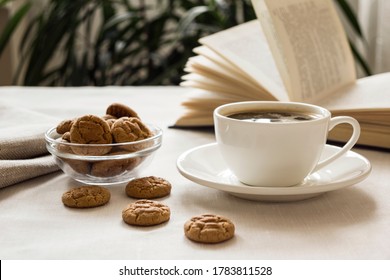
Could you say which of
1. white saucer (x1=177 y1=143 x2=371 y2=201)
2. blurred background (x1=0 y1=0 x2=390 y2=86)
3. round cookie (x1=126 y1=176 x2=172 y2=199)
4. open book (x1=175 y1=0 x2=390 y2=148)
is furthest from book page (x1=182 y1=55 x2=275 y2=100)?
blurred background (x1=0 y1=0 x2=390 y2=86)

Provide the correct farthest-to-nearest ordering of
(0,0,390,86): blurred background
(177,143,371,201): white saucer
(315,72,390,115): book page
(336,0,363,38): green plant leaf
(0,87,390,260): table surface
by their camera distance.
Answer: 1. (0,0,390,86): blurred background
2. (336,0,363,38): green plant leaf
3. (315,72,390,115): book page
4. (177,143,371,201): white saucer
5. (0,87,390,260): table surface

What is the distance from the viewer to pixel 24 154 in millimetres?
A: 872

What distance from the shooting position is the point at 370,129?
970 millimetres

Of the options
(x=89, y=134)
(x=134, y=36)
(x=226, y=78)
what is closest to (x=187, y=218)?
(x=89, y=134)

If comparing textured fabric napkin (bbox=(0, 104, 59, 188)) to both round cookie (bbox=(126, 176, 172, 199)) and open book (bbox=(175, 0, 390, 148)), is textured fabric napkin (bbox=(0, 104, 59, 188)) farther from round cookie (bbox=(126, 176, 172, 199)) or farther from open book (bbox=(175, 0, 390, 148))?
open book (bbox=(175, 0, 390, 148))

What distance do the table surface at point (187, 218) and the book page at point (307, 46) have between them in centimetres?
19

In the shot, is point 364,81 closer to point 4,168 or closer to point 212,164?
point 212,164

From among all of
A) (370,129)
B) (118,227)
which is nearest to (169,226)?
(118,227)

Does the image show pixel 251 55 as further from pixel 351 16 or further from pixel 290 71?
pixel 351 16

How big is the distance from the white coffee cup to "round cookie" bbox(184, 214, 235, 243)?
0.37ft

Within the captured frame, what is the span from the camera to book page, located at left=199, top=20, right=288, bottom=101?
103 cm

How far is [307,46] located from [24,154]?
47 cm
